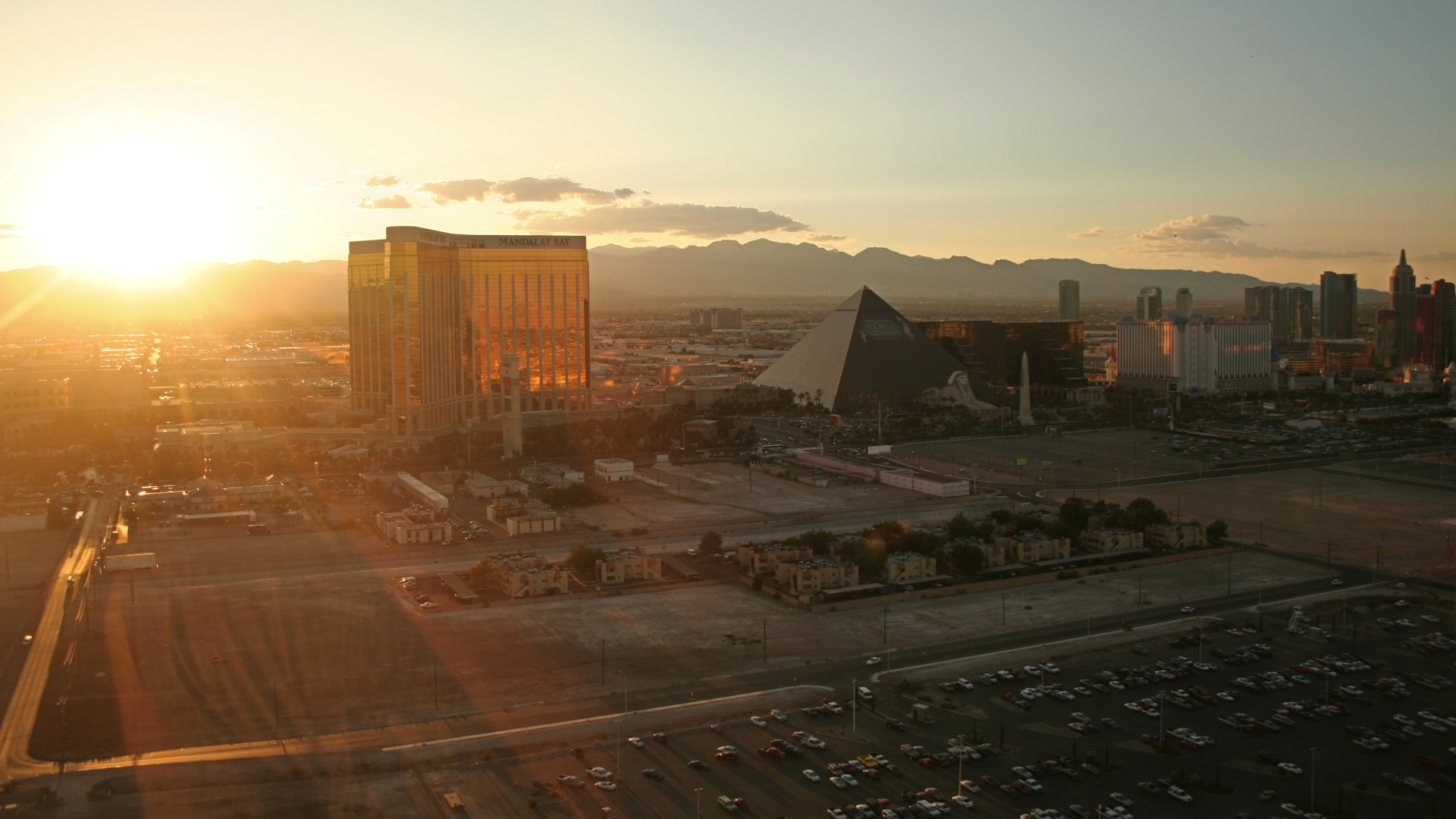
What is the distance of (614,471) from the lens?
40.7 metres

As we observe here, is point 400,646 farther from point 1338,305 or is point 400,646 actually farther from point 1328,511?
point 1338,305

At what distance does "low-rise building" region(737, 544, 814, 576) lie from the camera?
26781mm

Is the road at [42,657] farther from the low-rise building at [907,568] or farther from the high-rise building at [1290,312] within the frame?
the high-rise building at [1290,312]

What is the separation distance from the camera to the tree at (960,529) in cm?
2859

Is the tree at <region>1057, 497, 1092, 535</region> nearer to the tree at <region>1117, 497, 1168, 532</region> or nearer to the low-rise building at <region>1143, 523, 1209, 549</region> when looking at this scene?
the tree at <region>1117, 497, 1168, 532</region>

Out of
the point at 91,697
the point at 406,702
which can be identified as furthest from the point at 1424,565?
the point at 91,697

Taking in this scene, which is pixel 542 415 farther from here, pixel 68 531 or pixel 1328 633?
pixel 1328 633

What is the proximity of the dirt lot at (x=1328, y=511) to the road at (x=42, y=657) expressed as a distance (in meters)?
27.3

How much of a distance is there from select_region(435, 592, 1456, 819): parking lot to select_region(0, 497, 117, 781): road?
20.4 ft

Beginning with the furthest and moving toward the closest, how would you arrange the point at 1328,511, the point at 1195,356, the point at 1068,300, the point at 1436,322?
the point at 1068,300, the point at 1436,322, the point at 1195,356, the point at 1328,511

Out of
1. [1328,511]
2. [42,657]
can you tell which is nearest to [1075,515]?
[1328,511]

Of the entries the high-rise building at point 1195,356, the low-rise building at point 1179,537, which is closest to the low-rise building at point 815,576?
the low-rise building at point 1179,537

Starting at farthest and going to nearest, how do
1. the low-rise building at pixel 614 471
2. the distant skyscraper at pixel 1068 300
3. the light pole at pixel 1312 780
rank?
the distant skyscraper at pixel 1068 300 < the low-rise building at pixel 614 471 < the light pole at pixel 1312 780

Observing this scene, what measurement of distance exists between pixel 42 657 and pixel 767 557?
14733mm
